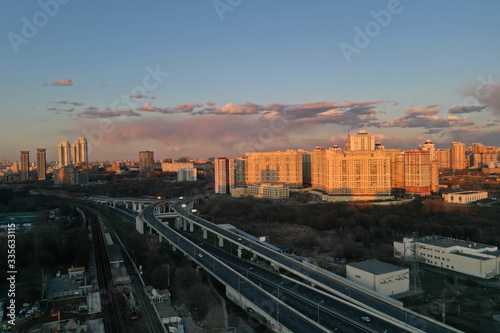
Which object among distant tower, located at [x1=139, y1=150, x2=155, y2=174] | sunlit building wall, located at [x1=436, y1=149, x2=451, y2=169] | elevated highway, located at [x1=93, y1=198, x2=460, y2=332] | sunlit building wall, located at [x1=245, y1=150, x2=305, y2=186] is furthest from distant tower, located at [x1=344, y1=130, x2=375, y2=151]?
distant tower, located at [x1=139, y1=150, x2=155, y2=174]

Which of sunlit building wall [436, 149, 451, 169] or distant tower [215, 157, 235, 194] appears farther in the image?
sunlit building wall [436, 149, 451, 169]

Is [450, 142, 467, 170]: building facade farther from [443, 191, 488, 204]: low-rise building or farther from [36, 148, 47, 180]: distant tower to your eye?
[36, 148, 47, 180]: distant tower

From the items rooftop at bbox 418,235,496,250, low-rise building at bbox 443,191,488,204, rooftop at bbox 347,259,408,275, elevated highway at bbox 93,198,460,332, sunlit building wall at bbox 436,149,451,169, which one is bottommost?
elevated highway at bbox 93,198,460,332

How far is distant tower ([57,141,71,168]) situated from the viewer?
7376cm

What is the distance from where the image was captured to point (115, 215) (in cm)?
3644

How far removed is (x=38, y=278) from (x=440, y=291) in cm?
1671

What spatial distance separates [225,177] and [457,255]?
1134 inches

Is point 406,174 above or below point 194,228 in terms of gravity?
above

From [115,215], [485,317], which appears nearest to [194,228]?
[115,215]

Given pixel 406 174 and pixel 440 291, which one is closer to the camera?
pixel 440 291

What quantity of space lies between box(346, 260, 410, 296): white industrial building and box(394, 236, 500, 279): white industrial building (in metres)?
4.01

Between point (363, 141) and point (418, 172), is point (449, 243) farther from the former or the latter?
point (363, 141)

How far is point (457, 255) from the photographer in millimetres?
17438

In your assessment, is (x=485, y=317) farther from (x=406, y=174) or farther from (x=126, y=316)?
(x=406, y=174)
